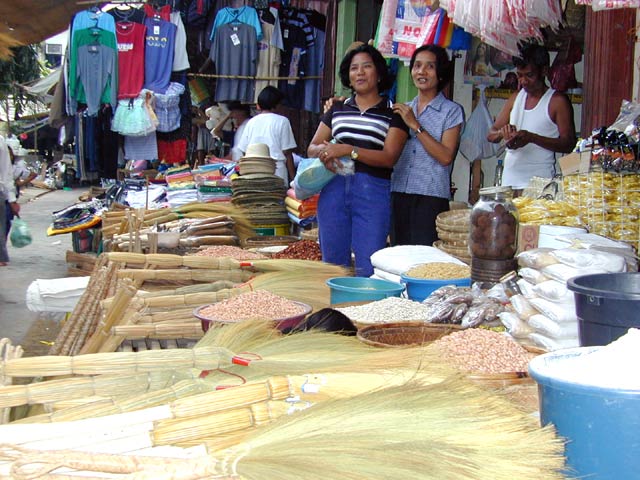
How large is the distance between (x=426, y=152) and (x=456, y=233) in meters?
0.66

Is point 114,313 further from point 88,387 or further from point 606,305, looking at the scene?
point 606,305

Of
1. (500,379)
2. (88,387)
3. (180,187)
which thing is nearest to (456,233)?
(500,379)

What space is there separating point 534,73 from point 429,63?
2.80 feet

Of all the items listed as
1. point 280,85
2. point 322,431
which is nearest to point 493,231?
point 322,431

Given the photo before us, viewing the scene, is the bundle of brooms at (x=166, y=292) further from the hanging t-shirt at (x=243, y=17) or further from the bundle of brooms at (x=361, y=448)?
the hanging t-shirt at (x=243, y=17)

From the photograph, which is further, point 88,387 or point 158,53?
point 158,53

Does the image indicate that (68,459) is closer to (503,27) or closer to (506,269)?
(506,269)

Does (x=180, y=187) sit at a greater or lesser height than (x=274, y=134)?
lesser

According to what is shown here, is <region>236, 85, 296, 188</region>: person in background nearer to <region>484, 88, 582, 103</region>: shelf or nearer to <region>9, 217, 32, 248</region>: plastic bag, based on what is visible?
<region>484, 88, 582, 103</region>: shelf

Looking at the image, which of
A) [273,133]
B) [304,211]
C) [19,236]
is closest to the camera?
[304,211]

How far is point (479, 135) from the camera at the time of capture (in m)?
6.07

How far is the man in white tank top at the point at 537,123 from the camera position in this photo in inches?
181

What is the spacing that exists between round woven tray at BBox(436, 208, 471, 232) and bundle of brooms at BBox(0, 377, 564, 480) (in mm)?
2323

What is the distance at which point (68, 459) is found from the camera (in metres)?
1.22
